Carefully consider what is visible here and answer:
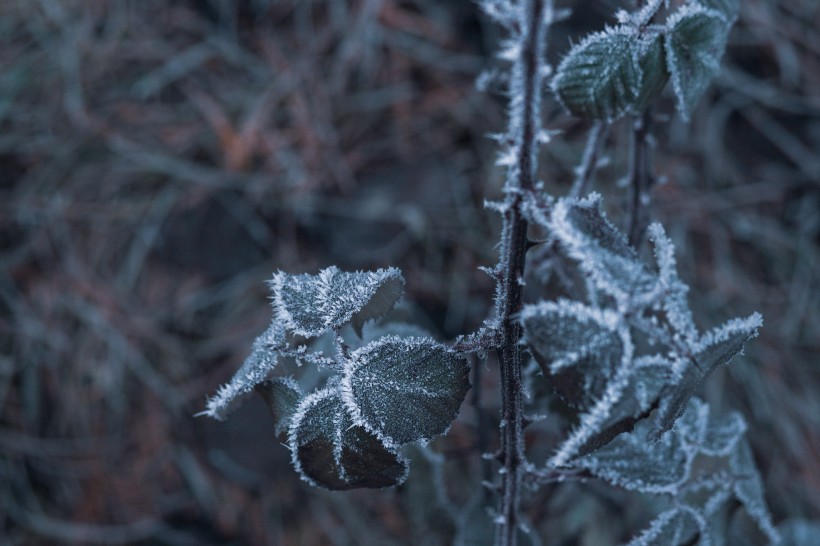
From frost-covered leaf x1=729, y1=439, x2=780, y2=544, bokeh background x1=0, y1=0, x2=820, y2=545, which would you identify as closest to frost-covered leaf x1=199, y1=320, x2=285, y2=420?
frost-covered leaf x1=729, y1=439, x2=780, y2=544

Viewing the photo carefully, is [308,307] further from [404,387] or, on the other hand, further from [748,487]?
[748,487]

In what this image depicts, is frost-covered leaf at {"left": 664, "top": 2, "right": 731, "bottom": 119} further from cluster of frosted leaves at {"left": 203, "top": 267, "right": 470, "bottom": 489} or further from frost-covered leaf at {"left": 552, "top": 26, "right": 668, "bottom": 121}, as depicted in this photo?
cluster of frosted leaves at {"left": 203, "top": 267, "right": 470, "bottom": 489}

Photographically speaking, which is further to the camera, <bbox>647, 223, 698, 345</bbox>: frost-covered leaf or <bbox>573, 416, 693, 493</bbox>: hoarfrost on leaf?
<bbox>573, 416, 693, 493</bbox>: hoarfrost on leaf

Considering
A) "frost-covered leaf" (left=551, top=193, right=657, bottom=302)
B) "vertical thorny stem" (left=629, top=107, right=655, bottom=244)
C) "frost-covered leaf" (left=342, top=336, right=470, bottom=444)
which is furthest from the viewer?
"vertical thorny stem" (left=629, top=107, right=655, bottom=244)

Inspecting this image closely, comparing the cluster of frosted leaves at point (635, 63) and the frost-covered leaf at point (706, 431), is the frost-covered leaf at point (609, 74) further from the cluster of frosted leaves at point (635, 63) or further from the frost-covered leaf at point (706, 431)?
the frost-covered leaf at point (706, 431)

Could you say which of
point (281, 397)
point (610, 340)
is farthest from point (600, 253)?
point (281, 397)

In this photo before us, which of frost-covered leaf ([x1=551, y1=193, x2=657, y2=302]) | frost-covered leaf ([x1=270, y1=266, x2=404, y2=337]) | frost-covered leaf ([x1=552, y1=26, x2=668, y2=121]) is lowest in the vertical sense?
frost-covered leaf ([x1=551, y1=193, x2=657, y2=302])
